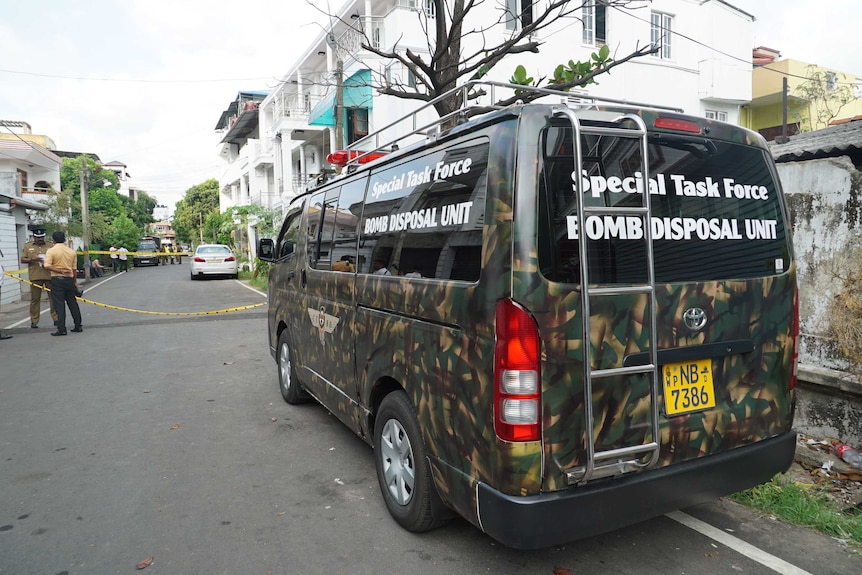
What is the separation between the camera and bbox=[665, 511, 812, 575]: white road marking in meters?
3.01

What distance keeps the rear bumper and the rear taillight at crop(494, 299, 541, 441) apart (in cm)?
31

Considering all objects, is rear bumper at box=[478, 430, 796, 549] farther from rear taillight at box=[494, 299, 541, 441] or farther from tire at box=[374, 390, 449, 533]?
tire at box=[374, 390, 449, 533]

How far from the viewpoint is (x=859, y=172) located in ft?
16.0

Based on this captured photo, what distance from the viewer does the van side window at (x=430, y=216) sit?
2.85 meters

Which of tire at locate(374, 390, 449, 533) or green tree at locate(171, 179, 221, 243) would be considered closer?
tire at locate(374, 390, 449, 533)

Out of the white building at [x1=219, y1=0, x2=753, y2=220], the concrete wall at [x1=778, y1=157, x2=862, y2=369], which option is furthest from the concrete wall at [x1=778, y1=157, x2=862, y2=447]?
the white building at [x1=219, y1=0, x2=753, y2=220]

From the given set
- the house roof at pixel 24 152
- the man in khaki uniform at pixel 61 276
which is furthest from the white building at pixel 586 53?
the house roof at pixel 24 152

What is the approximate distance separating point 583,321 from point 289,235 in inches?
167

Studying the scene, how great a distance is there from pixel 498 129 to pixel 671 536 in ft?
8.10

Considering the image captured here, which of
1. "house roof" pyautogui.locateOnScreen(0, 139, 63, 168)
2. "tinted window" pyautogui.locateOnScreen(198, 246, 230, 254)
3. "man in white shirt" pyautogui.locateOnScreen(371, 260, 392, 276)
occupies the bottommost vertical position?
"man in white shirt" pyautogui.locateOnScreen(371, 260, 392, 276)

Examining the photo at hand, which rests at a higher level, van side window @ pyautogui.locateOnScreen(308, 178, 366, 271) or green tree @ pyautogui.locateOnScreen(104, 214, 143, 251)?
green tree @ pyautogui.locateOnScreen(104, 214, 143, 251)

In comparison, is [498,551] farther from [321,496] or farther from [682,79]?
[682,79]

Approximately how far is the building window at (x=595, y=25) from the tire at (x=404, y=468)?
18662mm

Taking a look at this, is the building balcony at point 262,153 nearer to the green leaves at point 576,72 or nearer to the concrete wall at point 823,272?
the green leaves at point 576,72
